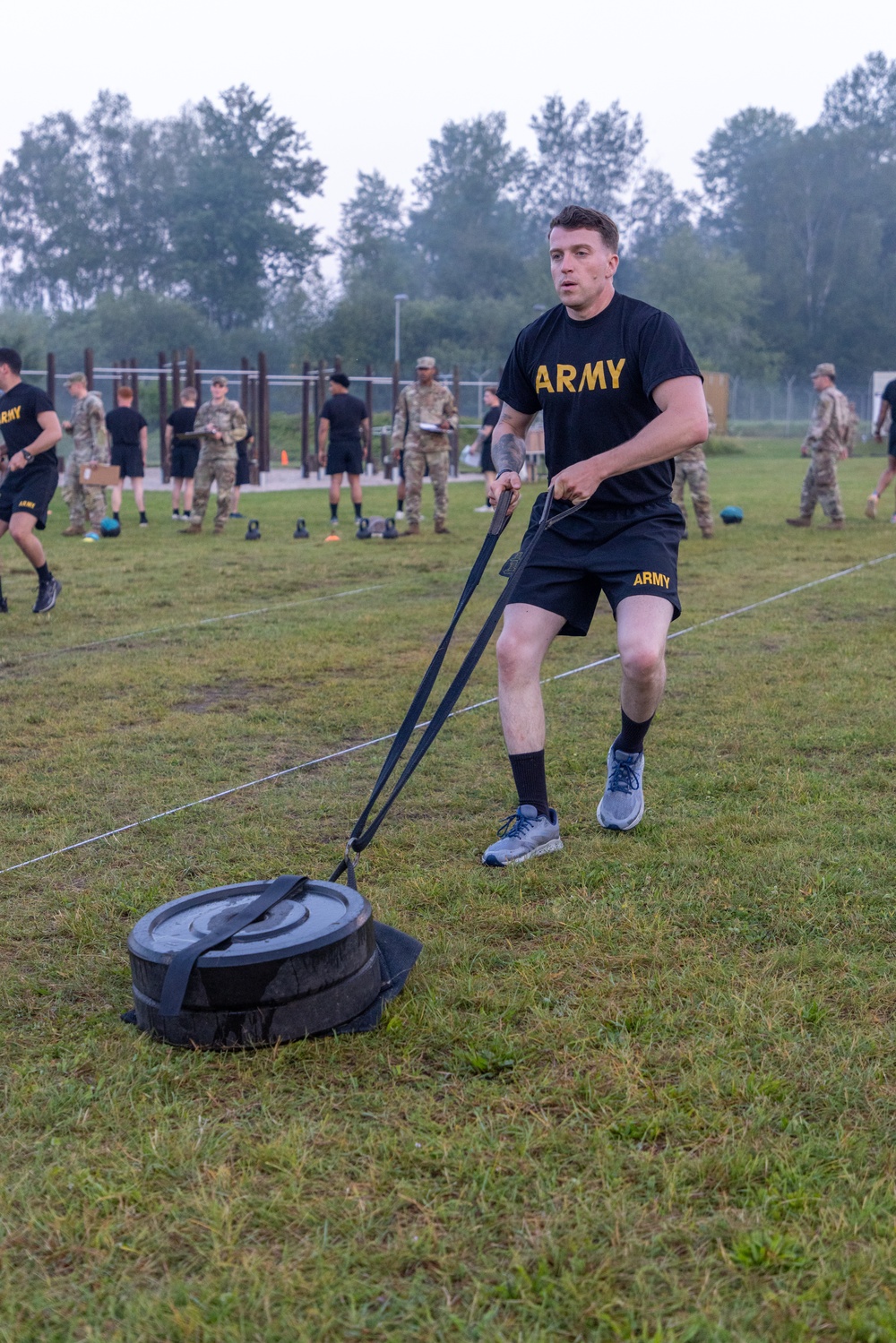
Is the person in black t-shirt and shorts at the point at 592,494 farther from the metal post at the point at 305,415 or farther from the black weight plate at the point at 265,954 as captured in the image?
the metal post at the point at 305,415

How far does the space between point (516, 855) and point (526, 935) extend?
0.59 m

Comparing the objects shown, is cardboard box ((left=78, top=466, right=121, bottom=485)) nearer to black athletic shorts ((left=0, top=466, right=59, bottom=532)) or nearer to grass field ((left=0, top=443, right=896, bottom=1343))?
black athletic shorts ((left=0, top=466, right=59, bottom=532))

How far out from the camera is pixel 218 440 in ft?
54.1

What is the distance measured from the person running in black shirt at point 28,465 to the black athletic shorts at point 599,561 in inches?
253

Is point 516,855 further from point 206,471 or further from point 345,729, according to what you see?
point 206,471

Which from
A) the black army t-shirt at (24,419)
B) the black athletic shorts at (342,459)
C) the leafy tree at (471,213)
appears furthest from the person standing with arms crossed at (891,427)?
the leafy tree at (471,213)

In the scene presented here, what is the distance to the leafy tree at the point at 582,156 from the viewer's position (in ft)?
316

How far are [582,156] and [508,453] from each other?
334ft

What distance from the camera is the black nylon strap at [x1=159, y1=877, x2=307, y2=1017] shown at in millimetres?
2770

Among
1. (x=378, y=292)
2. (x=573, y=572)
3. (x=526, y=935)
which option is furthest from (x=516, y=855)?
(x=378, y=292)

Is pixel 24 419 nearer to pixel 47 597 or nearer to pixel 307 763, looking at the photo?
pixel 47 597

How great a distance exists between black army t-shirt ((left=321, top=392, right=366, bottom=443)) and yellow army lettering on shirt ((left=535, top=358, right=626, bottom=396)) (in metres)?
13.3

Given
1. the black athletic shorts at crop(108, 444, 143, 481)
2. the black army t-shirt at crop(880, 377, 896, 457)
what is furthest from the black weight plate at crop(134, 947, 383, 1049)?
the black athletic shorts at crop(108, 444, 143, 481)

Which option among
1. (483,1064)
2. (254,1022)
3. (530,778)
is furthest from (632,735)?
(254,1022)
